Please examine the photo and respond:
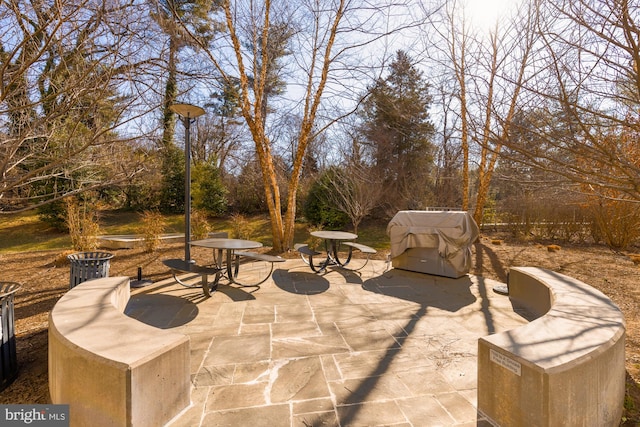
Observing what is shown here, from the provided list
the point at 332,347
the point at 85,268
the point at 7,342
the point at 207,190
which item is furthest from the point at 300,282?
the point at 207,190

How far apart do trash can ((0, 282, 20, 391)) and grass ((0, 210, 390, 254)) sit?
6.00 metres

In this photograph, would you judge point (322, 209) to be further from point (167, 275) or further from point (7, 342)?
point (7, 342)

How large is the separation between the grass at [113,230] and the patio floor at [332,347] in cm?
509

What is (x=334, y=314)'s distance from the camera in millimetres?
3727

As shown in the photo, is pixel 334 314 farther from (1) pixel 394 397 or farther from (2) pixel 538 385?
(2) pixel 538 385

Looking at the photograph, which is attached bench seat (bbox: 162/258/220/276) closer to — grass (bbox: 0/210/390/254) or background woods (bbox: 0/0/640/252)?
background woods (bbox: 0/0/640/252)

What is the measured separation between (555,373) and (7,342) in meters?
3.79

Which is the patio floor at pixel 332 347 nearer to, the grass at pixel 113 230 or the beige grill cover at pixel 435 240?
the beige grill cover at pixel 435 240

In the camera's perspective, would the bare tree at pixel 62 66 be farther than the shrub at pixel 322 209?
No

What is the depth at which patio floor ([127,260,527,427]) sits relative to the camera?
78.9 inches

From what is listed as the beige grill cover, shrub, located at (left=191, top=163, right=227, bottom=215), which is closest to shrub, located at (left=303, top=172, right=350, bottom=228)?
shrub, located at (left=191, top=163, right=227, bottom=215)

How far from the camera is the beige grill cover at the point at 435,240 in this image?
512 centimetres

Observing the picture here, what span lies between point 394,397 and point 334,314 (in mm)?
1624

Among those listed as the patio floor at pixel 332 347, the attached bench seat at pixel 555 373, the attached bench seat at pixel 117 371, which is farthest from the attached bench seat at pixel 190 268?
the attached bench seat at pixel 555 373
